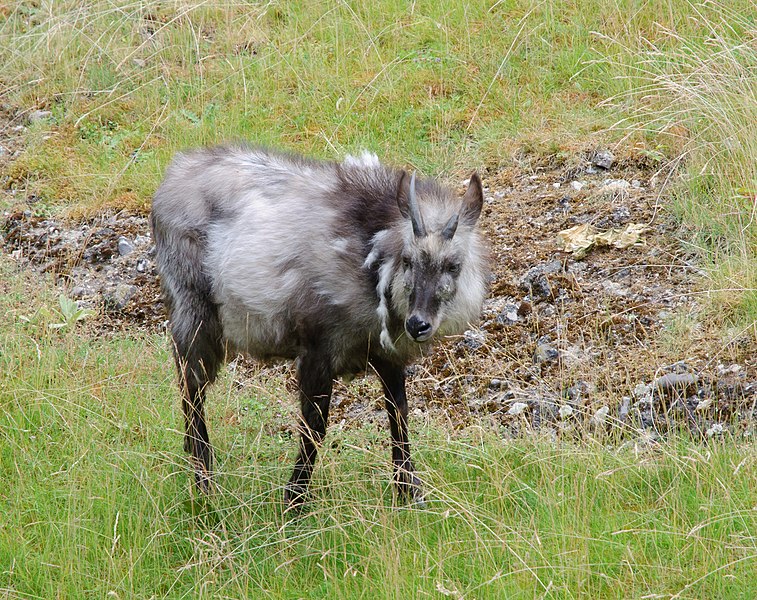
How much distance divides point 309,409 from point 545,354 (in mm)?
1653

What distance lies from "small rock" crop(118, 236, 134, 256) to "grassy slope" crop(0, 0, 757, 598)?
50 centimetres

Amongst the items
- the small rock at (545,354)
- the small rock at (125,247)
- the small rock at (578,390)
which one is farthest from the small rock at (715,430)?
the small rock at (125,247)

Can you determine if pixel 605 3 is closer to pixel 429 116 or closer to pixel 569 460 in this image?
pixel 429 116

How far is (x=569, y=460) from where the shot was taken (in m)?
4.50

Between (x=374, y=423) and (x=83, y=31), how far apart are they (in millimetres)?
5791

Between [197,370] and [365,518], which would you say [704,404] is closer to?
[365,518]

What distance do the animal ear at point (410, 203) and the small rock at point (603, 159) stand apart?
293 centimetres

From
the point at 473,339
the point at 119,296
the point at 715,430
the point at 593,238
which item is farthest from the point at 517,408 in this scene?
the point at 119,296

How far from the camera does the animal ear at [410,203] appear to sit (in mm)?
4504

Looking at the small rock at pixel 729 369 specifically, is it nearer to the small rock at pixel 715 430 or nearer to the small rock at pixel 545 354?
the small rock at pixel 715 430

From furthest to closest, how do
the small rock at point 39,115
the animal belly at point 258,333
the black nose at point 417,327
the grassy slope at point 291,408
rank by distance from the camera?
1. the small rock at point 39,115
2. the animal belly at point 258,333
3. the black nose at point 417,327
4. the grassy slope at point 291,408

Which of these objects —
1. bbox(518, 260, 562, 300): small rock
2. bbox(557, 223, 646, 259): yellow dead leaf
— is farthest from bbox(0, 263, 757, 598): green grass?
bbox(557, 223, 646, 259): yellow dead leaf

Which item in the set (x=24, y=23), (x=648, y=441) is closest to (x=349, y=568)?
(x=648, y=441)

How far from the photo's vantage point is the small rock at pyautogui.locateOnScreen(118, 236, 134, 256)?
7.61 m
